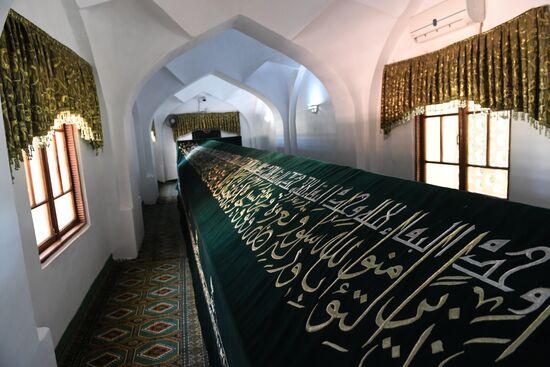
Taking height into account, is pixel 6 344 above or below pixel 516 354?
below

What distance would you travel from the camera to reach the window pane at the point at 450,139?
14.7 ft

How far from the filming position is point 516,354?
579mm

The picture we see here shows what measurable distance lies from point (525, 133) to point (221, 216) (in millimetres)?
2851

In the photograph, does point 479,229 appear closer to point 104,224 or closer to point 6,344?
point 6,344

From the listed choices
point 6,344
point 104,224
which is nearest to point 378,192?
point 6,344

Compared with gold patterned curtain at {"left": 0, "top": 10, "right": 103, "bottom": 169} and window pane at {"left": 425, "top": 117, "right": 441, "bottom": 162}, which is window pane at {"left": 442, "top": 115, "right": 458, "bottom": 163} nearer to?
window pane at {"left": 425, "top": 117, "right": 441, "bottom": 162}

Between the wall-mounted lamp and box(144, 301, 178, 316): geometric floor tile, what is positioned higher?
the wall-mounted lamp

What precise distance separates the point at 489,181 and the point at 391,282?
3788mm

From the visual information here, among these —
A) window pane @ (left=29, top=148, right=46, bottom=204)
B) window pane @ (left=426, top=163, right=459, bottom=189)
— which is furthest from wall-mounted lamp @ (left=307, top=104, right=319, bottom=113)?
window pane @ (left=29, top=148, right=46, bottom=204)

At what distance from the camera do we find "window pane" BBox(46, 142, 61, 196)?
3144 millimetres

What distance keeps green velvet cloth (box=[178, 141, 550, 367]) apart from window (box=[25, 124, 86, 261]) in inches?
73.5

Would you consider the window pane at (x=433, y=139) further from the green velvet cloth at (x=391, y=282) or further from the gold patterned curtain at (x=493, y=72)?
the green velvet cloth at (x=391, y=282)

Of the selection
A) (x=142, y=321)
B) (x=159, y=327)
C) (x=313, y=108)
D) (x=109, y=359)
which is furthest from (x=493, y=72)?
(x=313, y=108)

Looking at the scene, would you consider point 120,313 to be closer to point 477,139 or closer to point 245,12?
point 245,12
